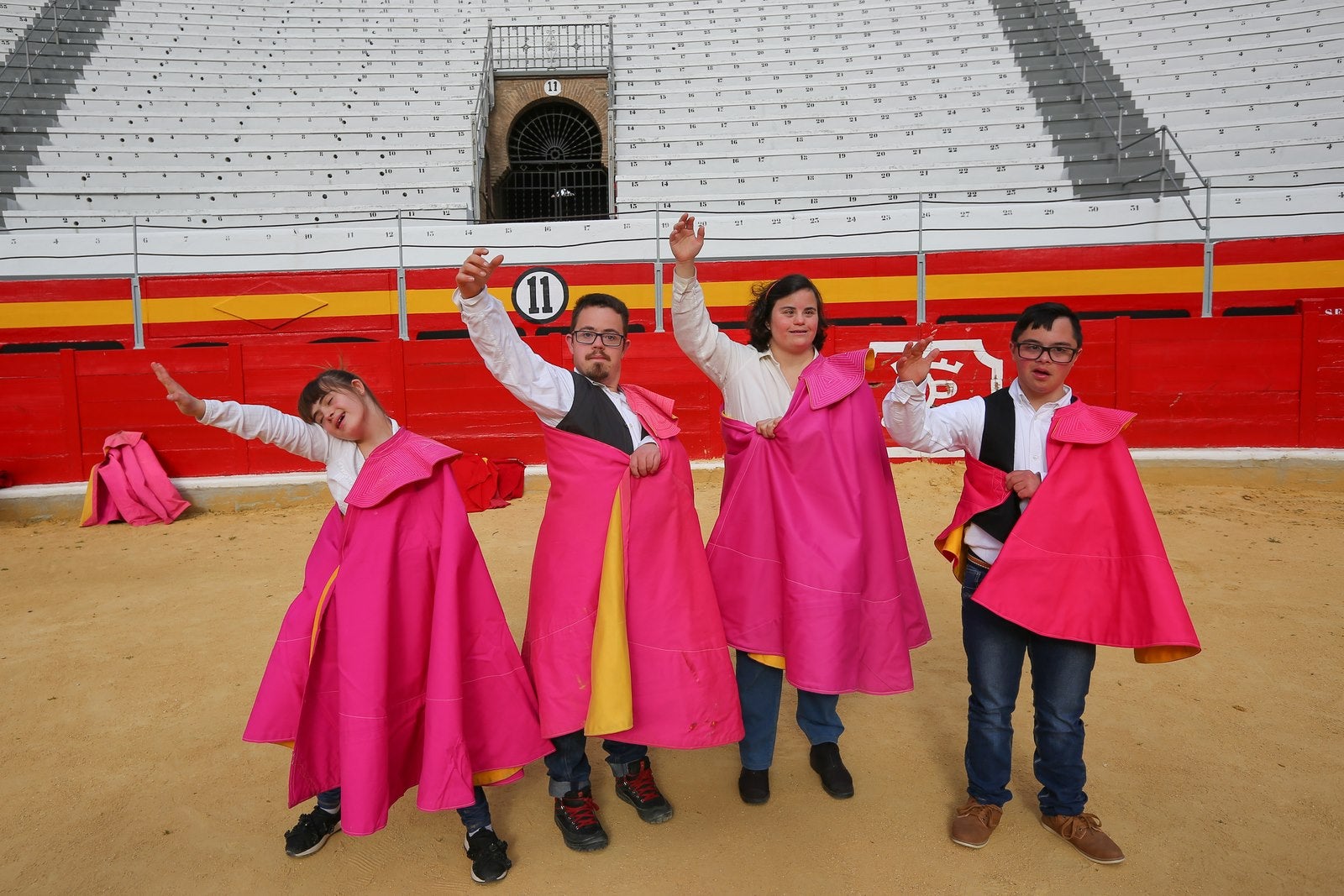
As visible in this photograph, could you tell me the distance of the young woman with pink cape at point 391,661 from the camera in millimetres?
Result: 1882

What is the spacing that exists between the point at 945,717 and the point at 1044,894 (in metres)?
0.97

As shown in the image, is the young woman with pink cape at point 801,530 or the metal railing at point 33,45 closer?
the young woman with pink cape at point 801,530

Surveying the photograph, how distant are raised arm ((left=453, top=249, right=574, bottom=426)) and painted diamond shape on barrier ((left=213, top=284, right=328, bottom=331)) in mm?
8051

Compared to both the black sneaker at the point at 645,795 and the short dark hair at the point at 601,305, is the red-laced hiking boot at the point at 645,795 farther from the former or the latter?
the short dark hair at the point at 601,305

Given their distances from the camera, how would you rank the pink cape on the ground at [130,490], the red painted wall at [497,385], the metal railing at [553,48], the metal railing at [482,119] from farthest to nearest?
the metal railing at [553,48] → the metal railing at [482,119] → the red painted wall at [497,385] → the pink cape on the ground at [130,490]

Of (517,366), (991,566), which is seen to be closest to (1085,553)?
(991,566)

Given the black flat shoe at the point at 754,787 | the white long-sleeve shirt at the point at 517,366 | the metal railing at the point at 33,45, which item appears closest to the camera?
the white long-sleeve shirt at the point at 517,366

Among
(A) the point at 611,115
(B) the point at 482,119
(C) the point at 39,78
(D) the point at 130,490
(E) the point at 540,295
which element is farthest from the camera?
(B) the point at 482,119

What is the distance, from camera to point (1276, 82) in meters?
11.0

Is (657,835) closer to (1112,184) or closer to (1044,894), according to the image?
(1044,894)

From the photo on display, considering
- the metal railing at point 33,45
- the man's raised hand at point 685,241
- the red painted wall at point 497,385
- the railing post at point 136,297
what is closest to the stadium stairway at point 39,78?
the metal railing at point 33,45

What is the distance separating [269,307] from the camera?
9188 millimetres

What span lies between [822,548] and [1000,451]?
1.69 feet

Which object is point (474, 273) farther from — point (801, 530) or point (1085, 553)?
point (1085, 553)
